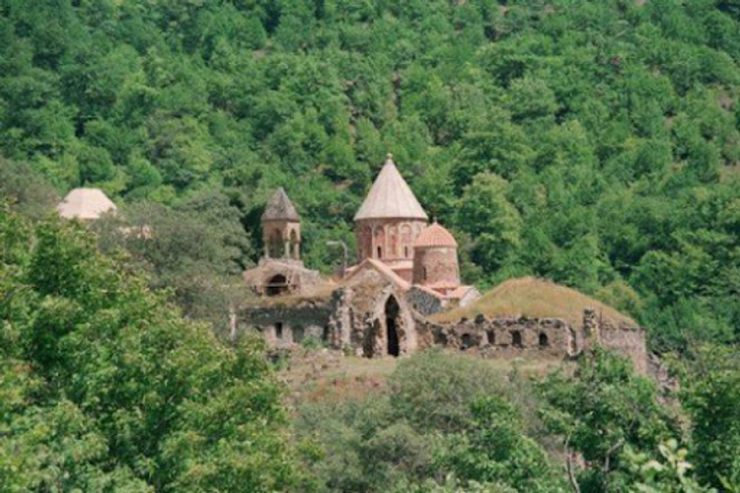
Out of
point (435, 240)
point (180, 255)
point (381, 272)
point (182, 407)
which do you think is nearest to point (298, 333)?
point (180, 255)

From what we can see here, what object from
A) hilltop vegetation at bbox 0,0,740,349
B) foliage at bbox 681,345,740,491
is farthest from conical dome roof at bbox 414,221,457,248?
foliage at bbox 681,345,740,491

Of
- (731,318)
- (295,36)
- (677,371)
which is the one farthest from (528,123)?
(677,371)

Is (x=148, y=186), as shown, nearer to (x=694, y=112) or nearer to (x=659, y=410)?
(x=694, y=112)

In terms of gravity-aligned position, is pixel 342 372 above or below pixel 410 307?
below

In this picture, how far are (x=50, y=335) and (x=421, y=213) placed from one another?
4309 cm

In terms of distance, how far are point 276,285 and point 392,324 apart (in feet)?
26.5

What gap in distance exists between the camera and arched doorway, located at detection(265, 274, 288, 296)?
6738 centimetres

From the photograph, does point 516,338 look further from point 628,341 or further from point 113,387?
point 113,387

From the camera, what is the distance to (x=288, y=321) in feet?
204

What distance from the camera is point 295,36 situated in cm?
14588

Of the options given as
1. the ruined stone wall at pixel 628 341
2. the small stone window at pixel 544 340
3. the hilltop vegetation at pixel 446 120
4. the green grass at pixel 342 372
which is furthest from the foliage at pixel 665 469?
the hilltop vegetation at pixel 446 120

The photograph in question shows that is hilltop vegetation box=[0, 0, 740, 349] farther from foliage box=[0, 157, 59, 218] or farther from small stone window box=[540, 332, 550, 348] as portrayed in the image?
small stone window box=[540, 332, 550, 348]

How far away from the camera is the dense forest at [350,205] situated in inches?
1106

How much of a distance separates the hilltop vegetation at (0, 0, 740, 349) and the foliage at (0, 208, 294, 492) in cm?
5016
